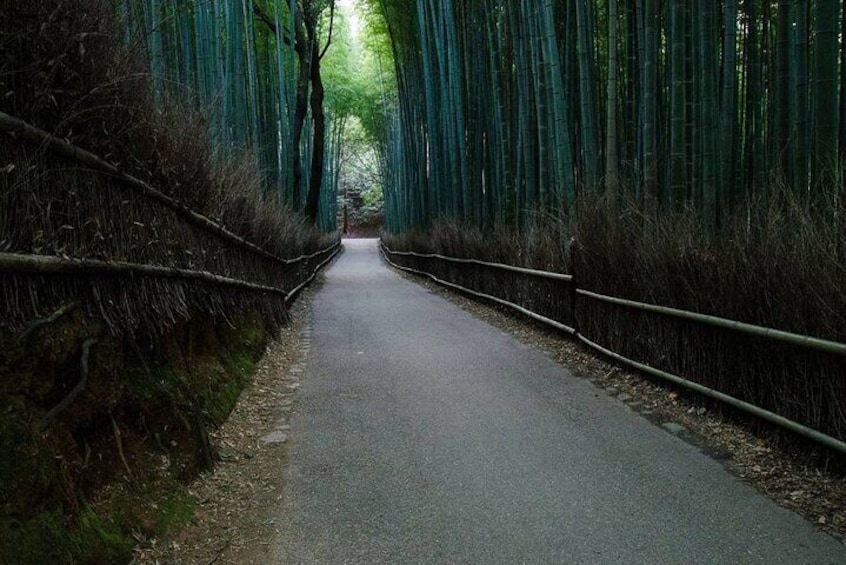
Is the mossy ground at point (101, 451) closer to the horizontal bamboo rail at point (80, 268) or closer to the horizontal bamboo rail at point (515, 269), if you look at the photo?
the horizontal bamboo rail at point (80, 268)

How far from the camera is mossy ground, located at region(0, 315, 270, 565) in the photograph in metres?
1.70

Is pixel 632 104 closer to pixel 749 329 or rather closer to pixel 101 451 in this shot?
pixel 749 329

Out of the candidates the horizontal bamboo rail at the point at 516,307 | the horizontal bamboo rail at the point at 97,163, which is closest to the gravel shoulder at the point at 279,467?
the horizontal bamboo rail at the point at 516,307

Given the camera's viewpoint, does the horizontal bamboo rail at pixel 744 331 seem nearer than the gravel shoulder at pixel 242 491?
No

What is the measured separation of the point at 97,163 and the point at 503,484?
6.88 ft

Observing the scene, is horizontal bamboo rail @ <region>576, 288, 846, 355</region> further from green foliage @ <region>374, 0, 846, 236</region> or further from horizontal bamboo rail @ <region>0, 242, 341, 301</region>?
horizontal bamboo rail @ <region>0, 242, 341, 301</region>

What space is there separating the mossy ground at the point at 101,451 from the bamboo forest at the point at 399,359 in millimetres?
12

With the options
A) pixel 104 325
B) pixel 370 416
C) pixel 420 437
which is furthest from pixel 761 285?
pixel 104 325

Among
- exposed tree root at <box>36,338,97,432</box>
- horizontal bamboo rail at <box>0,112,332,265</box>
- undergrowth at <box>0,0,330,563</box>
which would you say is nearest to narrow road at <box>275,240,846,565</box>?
undergrowth at <box>0,0,330,563</box>

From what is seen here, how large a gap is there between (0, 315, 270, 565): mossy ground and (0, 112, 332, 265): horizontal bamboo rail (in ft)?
1.90

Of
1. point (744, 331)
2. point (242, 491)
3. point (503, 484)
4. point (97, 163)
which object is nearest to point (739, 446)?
point (744, 331)

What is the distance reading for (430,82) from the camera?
41.2ft

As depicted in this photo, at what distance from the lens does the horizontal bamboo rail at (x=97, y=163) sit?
187cm

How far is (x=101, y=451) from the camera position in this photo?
7.24 ft
